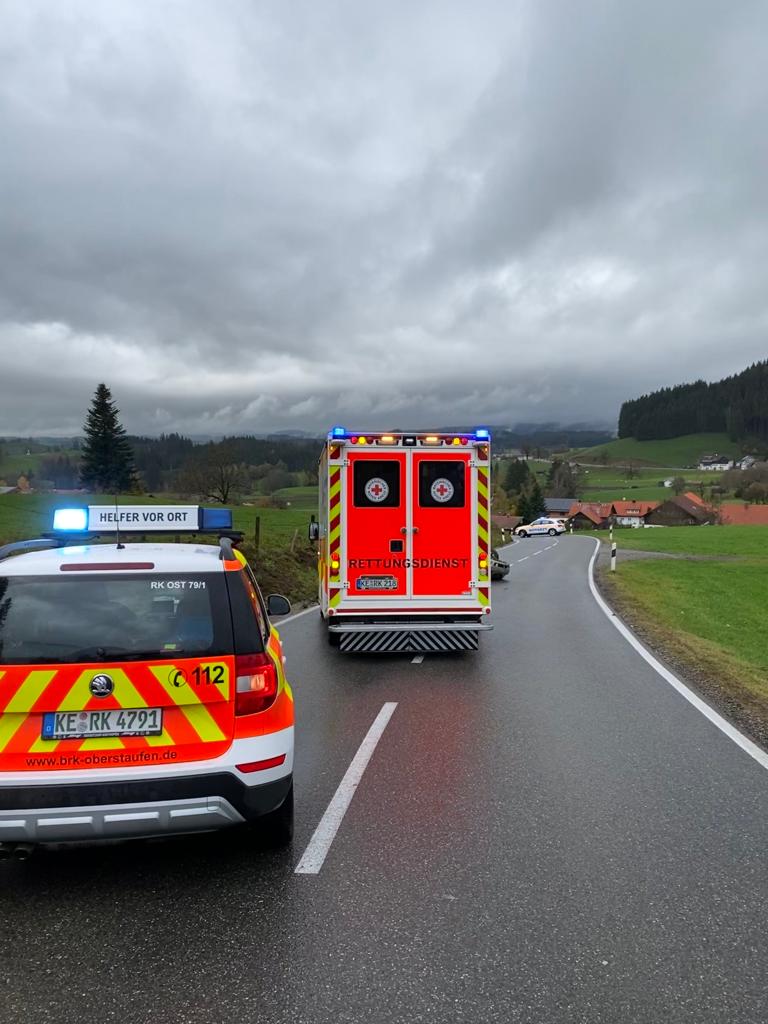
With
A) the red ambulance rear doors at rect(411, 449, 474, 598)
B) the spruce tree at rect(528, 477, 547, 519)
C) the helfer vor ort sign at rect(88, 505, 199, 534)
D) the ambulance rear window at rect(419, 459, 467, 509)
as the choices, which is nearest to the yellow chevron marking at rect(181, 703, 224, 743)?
the helfer vor ort sign at rect(88, 505, 199, 534)

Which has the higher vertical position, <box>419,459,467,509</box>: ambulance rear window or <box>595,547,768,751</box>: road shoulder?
<box>419,459,467,509</box>: ambulance rear window

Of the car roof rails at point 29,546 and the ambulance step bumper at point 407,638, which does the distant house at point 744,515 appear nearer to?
the ambulance step bumper at point 407,638

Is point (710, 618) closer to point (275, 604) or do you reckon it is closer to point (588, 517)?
point (275, 604)

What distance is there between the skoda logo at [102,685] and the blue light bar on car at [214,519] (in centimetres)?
205

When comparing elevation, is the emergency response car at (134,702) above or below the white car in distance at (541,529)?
above

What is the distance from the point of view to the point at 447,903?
3.51 metres

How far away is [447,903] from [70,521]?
11.6 feet

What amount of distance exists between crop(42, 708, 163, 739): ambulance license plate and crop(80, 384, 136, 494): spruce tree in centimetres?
6681

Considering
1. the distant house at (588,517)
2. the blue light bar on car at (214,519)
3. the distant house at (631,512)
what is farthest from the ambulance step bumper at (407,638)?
the distant house at (631,512)

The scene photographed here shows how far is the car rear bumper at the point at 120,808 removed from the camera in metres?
3.40

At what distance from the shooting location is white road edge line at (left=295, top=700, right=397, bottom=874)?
3.95 m

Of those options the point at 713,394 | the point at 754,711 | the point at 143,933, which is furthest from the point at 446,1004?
the point at 713,394

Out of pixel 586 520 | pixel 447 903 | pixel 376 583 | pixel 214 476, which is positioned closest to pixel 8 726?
pixel 447 903

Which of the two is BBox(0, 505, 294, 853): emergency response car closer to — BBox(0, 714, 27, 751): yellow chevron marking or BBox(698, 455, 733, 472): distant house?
BBox(0, 714, 27, 751): yellow chevron marking
